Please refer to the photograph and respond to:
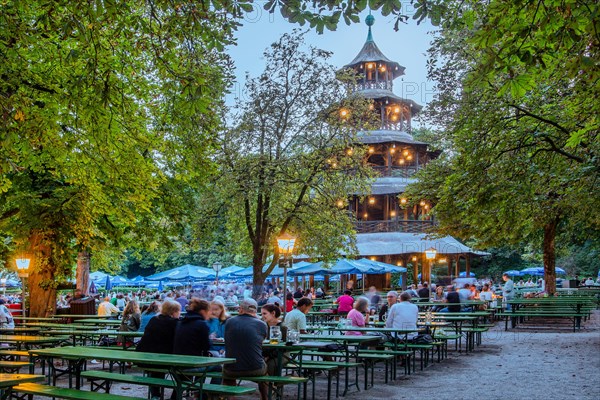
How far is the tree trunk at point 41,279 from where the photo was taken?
53.8 ft

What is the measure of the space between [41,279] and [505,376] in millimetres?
12043

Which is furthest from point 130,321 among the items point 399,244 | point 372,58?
point 372,58

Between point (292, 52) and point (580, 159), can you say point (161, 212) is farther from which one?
point (580, 159)

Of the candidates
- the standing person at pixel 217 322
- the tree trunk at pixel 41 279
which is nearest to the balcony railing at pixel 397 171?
the tree trunk at pixel 41 279

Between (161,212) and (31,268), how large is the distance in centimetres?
427

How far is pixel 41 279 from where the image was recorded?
56.0 feet

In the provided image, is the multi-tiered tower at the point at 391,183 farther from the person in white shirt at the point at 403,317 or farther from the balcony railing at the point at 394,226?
the person in white shirt at the point at 403,317

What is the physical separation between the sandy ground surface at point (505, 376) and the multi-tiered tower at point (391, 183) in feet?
87.9

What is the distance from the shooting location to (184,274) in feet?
112

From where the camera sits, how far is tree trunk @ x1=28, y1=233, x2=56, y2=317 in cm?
1641

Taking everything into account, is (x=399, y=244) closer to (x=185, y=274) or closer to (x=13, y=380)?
(x=185, y=274)

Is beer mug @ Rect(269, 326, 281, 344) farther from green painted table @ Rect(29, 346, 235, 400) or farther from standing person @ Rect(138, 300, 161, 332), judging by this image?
standing person @ Rect(138, 300, 161, 332)

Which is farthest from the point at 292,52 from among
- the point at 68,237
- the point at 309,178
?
the point at 68,237

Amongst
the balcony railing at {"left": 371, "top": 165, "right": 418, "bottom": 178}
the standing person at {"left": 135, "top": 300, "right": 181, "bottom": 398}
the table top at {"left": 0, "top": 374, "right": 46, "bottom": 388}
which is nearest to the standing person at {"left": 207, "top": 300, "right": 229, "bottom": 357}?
the standing person at {"left": 135, "top": 300, "right": 181, "bottom": 398}
